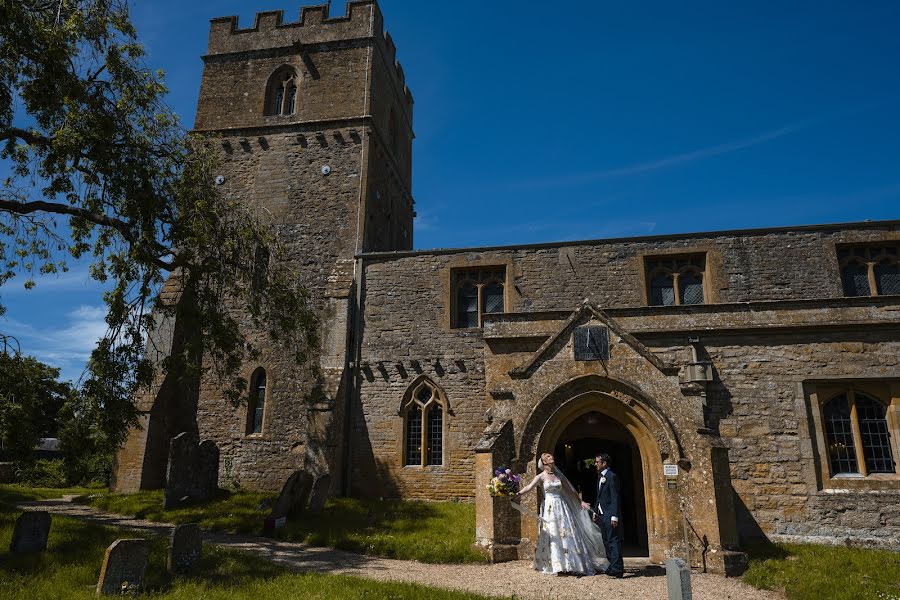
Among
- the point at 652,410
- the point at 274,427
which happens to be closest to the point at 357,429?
the point at 274,427

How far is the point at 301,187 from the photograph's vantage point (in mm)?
22188

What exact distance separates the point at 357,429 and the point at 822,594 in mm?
12610

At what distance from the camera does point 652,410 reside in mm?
10828

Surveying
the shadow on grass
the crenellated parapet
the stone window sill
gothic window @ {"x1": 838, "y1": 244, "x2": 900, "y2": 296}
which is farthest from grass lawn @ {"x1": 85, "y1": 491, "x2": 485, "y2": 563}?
the crenellated parapet

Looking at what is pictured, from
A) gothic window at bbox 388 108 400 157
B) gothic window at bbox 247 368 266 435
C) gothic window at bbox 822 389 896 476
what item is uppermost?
gothic window at bbox 388 108 400 157

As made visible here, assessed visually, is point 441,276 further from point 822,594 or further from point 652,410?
point 822,594

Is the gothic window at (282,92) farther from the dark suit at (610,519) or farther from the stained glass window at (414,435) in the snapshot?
the dark suit at (610,519)

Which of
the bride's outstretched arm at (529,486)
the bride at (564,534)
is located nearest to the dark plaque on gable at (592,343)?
the bride at (564,534)

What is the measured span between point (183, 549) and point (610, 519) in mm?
6552

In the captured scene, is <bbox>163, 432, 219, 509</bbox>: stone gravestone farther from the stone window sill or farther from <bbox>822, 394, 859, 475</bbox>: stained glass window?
<bbox>822, 394, 859, 475</bbox>: stained glass window

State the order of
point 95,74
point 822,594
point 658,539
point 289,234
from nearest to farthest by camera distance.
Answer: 1. point 822,594
2. point 658,539
3. point 95,74
4. point 289,234

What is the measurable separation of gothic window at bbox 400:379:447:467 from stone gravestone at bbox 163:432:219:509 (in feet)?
17.8

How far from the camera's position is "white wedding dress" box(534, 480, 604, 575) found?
9578mm

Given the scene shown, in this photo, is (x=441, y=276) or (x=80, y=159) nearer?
(x=80, y=159)
